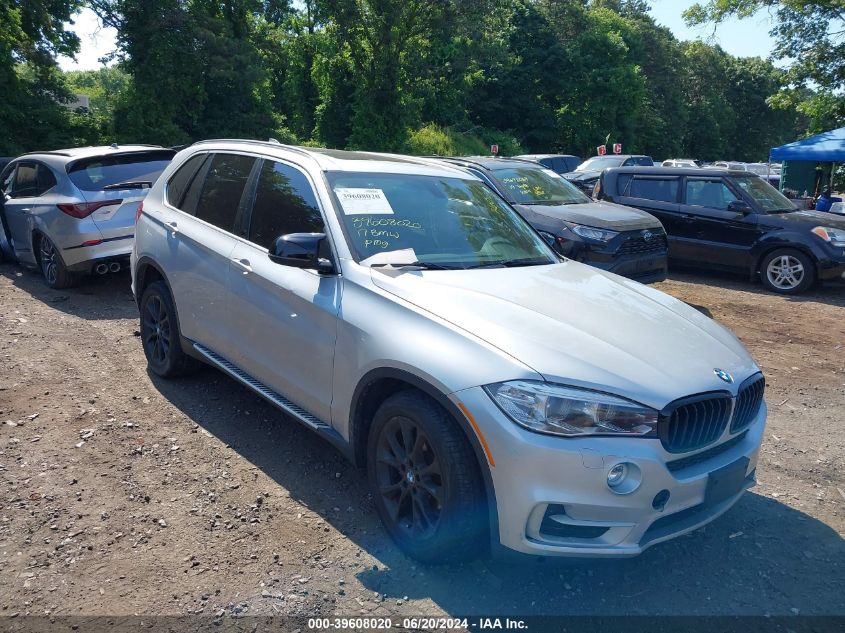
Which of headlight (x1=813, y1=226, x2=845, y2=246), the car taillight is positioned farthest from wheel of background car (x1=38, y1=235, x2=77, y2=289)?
headlight (x1=813, y1=226, x2=845, y2=246)

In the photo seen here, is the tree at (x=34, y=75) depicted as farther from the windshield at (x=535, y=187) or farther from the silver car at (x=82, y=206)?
the windshield at (x=535, y=187)

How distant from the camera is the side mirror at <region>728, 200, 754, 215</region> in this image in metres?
10.1

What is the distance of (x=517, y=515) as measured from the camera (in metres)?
2.78

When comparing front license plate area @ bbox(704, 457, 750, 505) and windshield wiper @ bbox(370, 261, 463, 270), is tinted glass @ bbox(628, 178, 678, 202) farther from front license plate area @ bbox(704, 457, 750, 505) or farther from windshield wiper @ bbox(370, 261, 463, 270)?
front license plate area @ bbox(704, 457, 750, 505)

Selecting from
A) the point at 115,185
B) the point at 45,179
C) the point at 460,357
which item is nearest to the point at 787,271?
the point at 460,357

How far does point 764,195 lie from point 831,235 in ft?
4.06

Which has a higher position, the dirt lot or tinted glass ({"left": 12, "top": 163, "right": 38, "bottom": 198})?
tinted glass ({"left": 12, "top": 163, "right": 38, "bottom": 198})

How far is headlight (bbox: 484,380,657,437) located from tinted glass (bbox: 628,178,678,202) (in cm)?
875

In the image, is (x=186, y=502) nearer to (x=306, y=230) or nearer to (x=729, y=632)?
(x=306, y=230)

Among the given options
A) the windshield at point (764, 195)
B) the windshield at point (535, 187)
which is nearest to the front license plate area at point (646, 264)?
the windshield at point (535, 187)

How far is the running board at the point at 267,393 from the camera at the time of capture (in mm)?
3790

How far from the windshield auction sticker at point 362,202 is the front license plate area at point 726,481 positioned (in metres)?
2.19

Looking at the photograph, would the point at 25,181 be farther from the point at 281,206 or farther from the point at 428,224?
the point at 428,224

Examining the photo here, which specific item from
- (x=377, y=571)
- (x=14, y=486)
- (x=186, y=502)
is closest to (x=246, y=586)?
(x=377, y=571)
